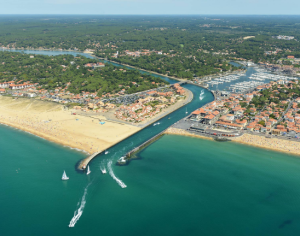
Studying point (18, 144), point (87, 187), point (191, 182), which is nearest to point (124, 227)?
point (87, 187)

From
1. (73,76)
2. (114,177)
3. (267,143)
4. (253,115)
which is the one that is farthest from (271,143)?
(73,76)

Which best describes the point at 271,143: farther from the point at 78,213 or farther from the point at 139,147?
the point at 78,213

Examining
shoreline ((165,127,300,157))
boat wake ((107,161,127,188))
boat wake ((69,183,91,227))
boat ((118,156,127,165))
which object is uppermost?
shoreline ((165,127,300,157))

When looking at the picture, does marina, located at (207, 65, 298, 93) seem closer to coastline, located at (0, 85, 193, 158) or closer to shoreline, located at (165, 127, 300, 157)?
coastline, located at (0, 85, 193, 158)

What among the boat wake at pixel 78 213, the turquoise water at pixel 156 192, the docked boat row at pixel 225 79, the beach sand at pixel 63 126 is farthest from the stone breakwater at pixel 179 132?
the docked boat row at pixel 225 79

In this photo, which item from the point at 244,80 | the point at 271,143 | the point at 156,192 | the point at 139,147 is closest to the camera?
the point at 156,192

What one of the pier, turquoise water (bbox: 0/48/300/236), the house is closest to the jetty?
turquoise water (bbox: 0/48/300/236)

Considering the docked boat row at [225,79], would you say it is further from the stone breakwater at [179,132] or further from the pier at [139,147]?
the pier at [139,147]

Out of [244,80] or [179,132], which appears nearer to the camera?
[179,132]
